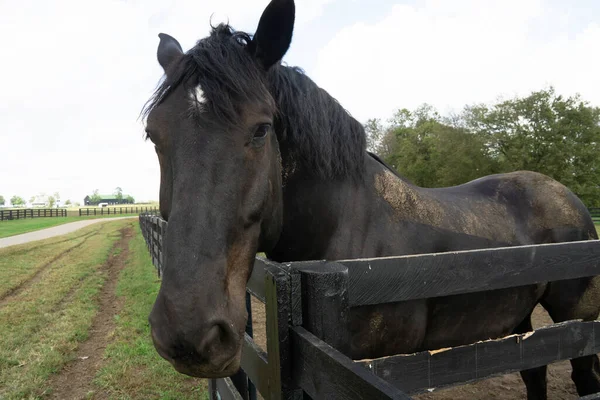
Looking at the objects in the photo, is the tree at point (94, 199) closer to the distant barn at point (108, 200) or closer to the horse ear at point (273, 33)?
the distant barn at point (108, 200)

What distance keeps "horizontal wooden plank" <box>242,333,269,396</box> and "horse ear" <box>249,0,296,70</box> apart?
151 centimetres

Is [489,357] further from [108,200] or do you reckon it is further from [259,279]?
[108,200]

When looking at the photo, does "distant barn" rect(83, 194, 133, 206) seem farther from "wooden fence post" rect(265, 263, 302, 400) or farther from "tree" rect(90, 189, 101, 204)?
"wooden fence post" rect(265, 263, 302, 400)

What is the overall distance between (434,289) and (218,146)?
3.65 feet

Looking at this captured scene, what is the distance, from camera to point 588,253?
2029 mm

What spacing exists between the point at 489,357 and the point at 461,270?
3.51 ft

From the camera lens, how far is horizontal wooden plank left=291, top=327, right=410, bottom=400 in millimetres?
893

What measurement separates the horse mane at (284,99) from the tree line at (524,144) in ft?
90.7

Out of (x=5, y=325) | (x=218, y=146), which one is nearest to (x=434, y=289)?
(x=218, y=146)

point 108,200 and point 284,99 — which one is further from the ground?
point 108,200

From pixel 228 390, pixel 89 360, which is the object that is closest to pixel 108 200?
pixel 89 360

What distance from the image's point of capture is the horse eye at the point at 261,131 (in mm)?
1737

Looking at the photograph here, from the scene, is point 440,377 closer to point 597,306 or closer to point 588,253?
point 588,253

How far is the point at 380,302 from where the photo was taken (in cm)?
148
